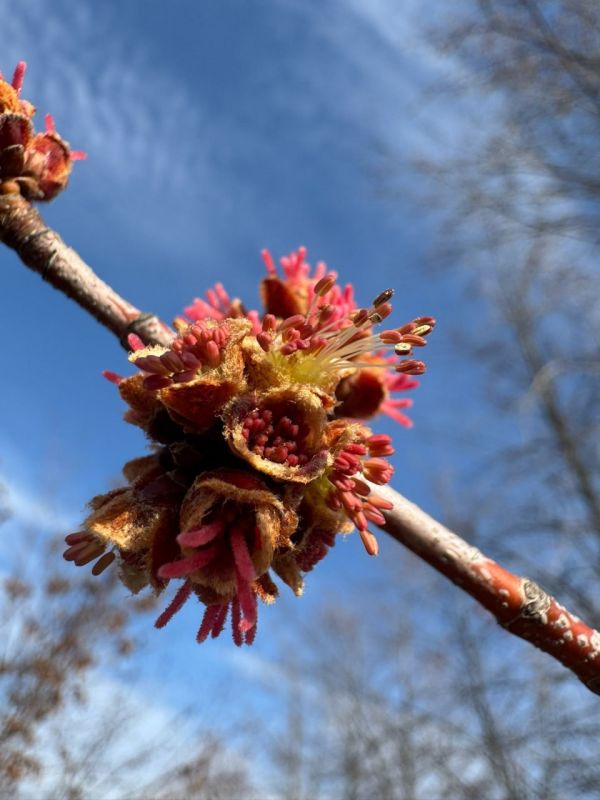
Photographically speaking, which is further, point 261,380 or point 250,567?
point 261,380

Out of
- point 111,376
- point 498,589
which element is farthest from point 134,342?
point 498,589

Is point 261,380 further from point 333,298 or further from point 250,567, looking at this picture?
point 333,298

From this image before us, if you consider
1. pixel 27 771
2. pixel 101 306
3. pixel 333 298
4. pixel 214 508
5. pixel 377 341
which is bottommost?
pixel 27 771

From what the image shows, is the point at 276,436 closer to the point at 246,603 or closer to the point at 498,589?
the point at 246,603

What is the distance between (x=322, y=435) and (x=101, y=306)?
506mm

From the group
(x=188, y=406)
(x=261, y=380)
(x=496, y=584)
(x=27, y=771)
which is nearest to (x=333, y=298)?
(x=261, y=380)

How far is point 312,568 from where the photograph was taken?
127 cm

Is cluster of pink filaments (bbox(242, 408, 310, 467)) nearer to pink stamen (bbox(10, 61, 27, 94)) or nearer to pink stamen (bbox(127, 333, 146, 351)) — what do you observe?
pink stamen (bbox(127, 333, 146, 351))

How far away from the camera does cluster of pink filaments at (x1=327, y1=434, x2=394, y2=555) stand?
3.83 ft

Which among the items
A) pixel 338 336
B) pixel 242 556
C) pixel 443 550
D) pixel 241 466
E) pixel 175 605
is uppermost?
pixel 338 336

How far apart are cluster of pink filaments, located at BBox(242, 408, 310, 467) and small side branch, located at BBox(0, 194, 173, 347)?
0.28m

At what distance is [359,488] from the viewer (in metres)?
1.17

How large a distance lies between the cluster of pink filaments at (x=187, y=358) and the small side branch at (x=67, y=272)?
18 cm

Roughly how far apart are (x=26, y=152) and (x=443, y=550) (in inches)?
41.6
